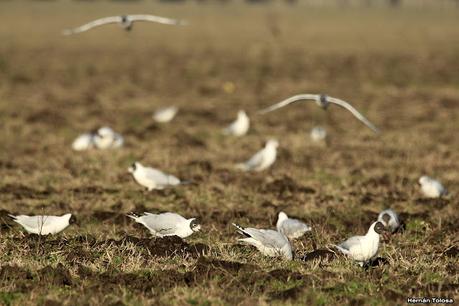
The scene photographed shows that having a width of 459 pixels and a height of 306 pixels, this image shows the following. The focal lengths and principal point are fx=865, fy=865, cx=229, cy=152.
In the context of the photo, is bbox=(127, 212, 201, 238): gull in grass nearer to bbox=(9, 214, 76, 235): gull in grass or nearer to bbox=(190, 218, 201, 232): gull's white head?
bbox=(190, 218, 201, 232): gull's white head

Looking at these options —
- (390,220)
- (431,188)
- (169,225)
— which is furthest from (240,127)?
(169,225)

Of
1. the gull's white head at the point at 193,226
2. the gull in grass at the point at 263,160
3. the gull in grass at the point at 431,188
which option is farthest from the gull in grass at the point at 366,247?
the gull in grass at the point at 263,160

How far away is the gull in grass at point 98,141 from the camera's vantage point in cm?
1681

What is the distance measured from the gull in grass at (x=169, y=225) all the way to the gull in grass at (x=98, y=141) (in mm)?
7263

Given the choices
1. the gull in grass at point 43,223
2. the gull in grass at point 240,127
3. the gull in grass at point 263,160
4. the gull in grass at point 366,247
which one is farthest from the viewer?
the gull in grass at point 240,127

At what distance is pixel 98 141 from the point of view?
16.9m

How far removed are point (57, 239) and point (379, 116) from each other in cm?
1604

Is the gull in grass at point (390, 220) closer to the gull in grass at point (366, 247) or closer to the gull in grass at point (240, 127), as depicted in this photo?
the gull in grass at point (366, 247)

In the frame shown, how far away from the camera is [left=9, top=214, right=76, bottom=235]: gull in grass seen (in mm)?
9672

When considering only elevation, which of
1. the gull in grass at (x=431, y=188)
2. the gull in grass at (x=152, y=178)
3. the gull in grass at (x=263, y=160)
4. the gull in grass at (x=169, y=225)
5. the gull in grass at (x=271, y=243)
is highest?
the gull in grass at (x=271, y=243)

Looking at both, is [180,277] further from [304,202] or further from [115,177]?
[115,177]

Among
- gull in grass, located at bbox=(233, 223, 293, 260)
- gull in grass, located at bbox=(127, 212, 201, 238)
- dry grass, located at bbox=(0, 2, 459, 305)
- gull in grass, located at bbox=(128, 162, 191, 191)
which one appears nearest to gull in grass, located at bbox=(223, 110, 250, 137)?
dry grass, located at bbox=(0, 2, 459, 305)

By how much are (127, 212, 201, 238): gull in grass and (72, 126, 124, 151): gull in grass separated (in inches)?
286

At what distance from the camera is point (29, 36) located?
6150 cm
